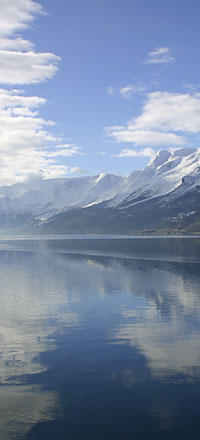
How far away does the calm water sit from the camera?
25781 mm

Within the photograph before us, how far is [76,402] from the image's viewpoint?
28609 millimetres

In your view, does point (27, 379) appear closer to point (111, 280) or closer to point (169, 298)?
point (169, 298)

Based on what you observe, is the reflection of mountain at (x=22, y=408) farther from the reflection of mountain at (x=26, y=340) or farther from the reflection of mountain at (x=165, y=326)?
the reflection of mountain at (x=165, y=326)

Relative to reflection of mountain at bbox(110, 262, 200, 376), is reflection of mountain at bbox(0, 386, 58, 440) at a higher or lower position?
lower

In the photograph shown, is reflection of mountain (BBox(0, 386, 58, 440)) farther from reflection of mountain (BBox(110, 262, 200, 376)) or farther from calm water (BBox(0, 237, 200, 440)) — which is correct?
reflection of mountain (BBox(110, 262, 200, 376))

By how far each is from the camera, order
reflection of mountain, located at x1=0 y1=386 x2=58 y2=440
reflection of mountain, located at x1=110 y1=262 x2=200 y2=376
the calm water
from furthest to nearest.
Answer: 1. reflection of mountain, located at x1=110 y1=262 x2=200 y2=376
2. the calm water
3. reflection of mountain, located at x1=0 y1=386 x2=58 y2=440

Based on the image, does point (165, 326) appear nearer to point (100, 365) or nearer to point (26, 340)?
point (100, 365)

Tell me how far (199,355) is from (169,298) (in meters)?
27.5

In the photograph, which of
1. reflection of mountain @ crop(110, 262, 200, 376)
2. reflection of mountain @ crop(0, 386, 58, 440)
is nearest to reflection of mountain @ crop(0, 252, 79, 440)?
reflection of mountain @ crop(0, 386, 58, 440)

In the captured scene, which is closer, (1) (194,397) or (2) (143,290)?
(1) (194,397)

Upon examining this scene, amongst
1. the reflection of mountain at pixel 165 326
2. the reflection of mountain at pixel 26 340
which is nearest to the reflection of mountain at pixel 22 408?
the reflection of mountain at pixel 26 340

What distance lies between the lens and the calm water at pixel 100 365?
25.8 meters

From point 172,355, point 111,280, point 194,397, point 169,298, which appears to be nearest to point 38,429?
point 194,397

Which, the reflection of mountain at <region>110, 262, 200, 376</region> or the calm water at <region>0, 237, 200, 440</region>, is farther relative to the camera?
the reflection of mountain at <region>110, 262, 200, 376</region>
